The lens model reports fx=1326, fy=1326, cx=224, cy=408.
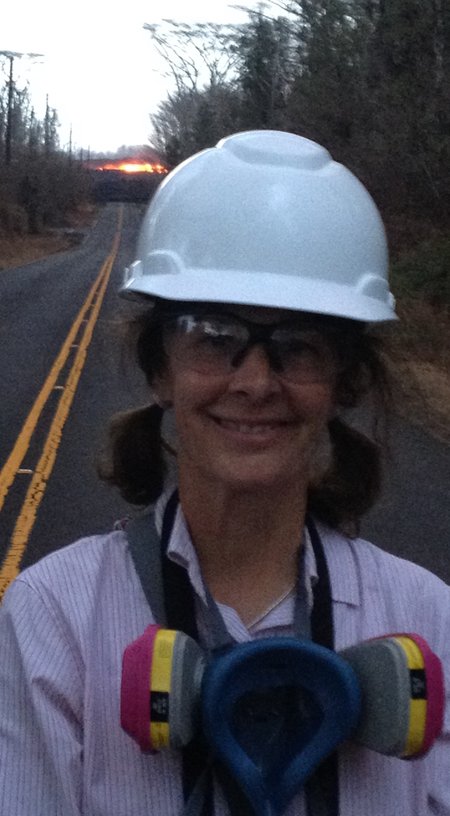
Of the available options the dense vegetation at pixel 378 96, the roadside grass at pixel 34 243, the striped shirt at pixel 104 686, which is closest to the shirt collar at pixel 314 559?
the striped shirt at pixel 104 686

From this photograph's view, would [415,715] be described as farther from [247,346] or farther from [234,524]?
[247,346]

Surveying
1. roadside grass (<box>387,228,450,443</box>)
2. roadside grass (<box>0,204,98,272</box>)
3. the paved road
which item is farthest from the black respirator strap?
roadside grass (<box>0,204,98,272</box>)

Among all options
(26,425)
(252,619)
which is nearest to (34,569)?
(252,619)

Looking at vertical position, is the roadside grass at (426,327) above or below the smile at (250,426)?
below

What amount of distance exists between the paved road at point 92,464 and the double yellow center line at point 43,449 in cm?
5

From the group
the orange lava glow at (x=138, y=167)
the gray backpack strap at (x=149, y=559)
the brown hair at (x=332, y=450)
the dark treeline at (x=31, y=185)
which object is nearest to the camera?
the gray backpack strap at (x=149, y=559)

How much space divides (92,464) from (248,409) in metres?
0.68

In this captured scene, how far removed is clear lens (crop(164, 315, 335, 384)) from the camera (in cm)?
179

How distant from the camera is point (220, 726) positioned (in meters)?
1.59

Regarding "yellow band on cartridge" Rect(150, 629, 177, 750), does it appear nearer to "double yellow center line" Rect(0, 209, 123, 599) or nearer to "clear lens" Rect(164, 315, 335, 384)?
"clear lens" Rect(164, 315, 335, 384)

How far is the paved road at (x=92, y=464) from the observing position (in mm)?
7035

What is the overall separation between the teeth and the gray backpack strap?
0.60 ft

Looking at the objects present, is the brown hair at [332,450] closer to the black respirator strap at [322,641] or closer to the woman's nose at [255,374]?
the black respirator strap at [322,641]

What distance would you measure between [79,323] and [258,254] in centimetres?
2084
